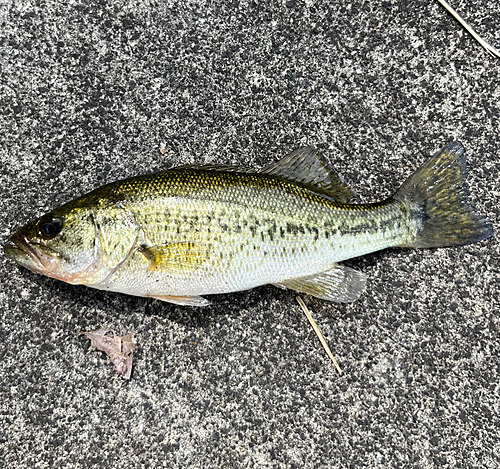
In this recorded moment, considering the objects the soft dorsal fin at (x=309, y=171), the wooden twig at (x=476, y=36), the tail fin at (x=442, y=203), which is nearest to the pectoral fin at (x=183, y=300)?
the soft dorsal fin at (x=309, y=171)

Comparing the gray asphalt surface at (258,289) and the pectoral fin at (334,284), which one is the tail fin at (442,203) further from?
the pectoral fin at (334,284)

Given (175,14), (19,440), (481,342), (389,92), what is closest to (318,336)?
(481,342)

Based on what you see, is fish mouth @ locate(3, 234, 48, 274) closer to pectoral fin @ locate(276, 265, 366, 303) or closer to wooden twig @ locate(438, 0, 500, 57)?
pectoral fin @ locate(276, 265, 366, 303)

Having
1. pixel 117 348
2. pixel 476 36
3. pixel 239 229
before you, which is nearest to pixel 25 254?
pixel 117 348

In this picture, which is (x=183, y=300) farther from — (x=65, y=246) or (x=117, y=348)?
(x=65, y=246)

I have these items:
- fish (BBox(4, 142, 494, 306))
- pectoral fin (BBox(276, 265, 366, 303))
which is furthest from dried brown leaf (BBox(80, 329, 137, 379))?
pectoral fin (BBox(276, 265, 366, 303))

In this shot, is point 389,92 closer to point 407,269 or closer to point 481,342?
point 407,269

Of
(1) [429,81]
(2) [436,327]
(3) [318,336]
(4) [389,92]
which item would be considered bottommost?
(3) [318,336]
